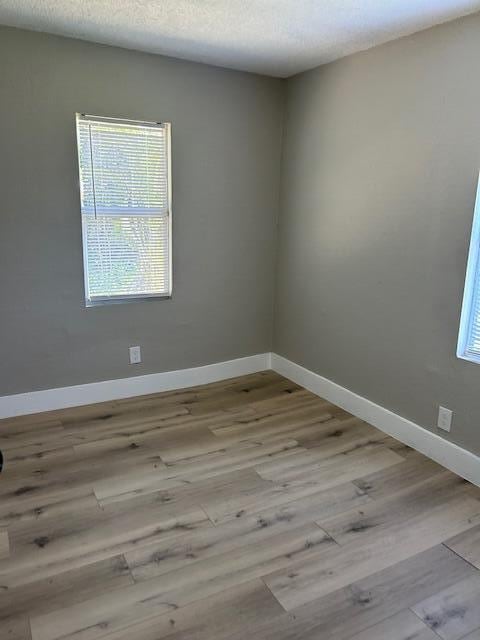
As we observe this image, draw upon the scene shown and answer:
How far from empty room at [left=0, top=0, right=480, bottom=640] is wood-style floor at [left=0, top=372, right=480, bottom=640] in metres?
0.01

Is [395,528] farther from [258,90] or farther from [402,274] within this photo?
[258,90]

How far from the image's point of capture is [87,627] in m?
1.57

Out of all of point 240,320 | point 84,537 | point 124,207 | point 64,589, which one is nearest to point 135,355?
point 240,320

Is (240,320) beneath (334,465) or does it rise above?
above

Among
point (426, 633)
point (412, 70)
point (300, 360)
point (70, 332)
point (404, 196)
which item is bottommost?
point (426, 633)

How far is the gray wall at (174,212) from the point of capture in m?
2.81

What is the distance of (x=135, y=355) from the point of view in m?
3.43

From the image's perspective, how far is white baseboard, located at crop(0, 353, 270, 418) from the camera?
309 cm

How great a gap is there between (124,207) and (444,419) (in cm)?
245

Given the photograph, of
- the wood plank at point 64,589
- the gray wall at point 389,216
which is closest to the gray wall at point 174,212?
the gray wall at point 389,216

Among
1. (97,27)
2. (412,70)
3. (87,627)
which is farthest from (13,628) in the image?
(412,70)

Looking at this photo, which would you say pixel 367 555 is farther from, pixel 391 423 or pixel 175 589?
pixel 391 423

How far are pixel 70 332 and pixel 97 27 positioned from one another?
188 cm

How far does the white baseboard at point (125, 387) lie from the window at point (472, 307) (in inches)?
74.5
